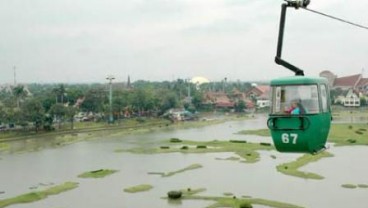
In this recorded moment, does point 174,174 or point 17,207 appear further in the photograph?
point 174,174

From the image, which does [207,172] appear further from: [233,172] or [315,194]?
[315,194]

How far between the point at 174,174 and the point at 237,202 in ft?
31.7

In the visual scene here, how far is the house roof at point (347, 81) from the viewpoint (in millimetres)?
147812

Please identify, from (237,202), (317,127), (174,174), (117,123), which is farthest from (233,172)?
(117,123)

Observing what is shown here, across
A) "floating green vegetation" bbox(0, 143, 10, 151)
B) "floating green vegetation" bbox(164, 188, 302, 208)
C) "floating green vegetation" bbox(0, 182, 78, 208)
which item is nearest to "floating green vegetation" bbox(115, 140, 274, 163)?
"floating green vegetation" bbox(0, 143, 10, 151)

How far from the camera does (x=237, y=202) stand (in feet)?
83.8

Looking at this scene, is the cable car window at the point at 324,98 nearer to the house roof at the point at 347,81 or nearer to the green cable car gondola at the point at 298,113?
the green cable car gondola at the point at 298,113

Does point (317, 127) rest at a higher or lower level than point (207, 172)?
higher

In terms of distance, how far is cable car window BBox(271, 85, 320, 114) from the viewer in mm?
11648

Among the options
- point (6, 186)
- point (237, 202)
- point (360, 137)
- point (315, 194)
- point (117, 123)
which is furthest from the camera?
point (117, 123)

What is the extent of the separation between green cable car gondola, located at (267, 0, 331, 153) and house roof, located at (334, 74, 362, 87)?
141 meters

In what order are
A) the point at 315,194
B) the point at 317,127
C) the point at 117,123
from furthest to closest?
the point at 117,123, the point at 315,194, the point at 317,127

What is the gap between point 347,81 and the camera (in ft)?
501

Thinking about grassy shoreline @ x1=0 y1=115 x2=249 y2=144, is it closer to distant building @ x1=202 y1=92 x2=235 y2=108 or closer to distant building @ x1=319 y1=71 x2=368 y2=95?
distant building @ x1=202 y1=92 x2=235 y2=108
